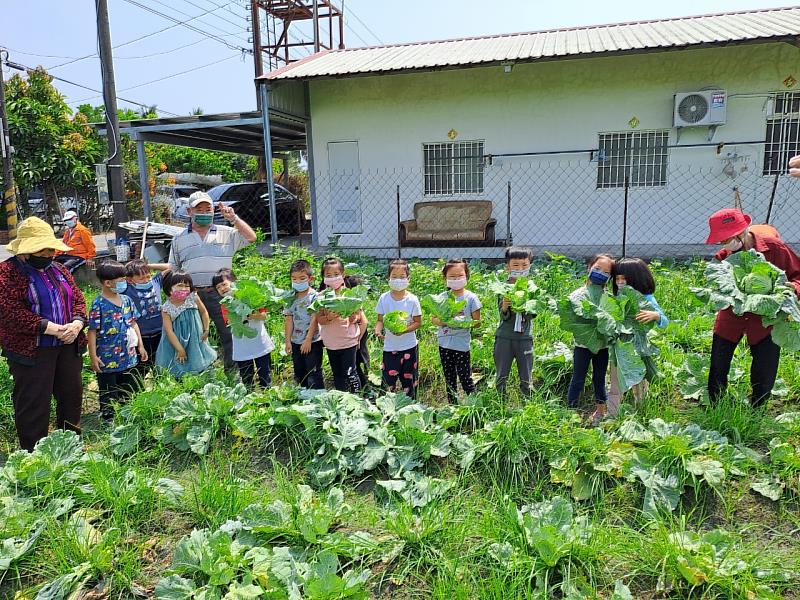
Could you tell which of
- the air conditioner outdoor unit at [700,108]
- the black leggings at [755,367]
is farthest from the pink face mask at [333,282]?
the air conditioner outdoor unit at [700,108]

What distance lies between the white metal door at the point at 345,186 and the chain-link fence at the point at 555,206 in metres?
0.05

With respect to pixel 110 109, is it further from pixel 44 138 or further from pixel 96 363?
pixel 44 138

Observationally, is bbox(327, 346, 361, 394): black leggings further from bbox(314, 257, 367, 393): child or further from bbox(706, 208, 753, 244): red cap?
bbox(706, 208, 753, 244): red cap

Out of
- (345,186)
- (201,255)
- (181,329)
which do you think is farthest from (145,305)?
(345,186)

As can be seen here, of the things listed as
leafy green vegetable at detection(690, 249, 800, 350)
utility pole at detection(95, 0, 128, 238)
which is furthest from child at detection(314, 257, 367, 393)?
utility pole at detection(95, 0, 128, 238)

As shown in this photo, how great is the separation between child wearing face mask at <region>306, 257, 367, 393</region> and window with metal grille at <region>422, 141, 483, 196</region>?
25.4 feet

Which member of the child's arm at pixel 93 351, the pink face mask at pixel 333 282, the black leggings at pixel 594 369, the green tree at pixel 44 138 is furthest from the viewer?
the green tree at pixel 44 138

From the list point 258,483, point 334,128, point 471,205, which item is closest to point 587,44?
point 471,205

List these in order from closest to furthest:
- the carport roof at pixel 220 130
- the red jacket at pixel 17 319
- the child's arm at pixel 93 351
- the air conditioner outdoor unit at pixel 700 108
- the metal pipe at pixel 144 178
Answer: the red jacket at pixel 17 319
the child's arm at pixel 93 351
the air conditioner outdoor unit at pixel 700 108
the carport roof at pixel 220 130
the metal pipe at pixel 144 178

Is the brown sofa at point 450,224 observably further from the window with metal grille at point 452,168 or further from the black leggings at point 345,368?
the black leggings at point 345,368

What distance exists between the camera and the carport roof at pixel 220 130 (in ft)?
38.2

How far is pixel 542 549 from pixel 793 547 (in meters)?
1.24

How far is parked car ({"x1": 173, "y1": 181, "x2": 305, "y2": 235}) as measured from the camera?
14.2m

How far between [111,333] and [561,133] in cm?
936
